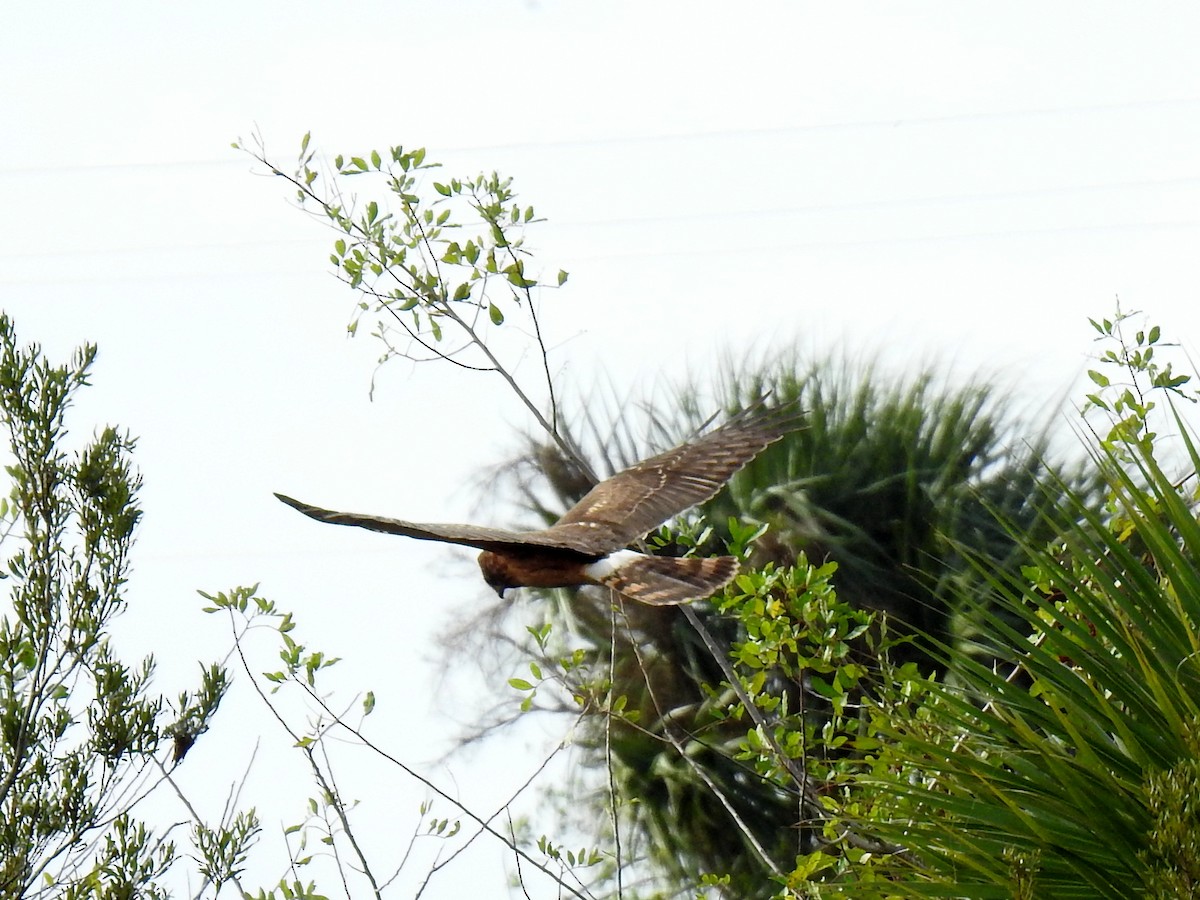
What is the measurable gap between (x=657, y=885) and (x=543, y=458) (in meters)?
2.17

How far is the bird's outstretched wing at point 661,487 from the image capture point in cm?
396

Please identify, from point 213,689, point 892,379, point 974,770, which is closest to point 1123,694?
point 974,770

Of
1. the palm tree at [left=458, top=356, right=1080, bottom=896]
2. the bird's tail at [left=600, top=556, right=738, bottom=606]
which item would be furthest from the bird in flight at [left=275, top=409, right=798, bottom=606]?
the palm tree at [left=458, top=356, right=1080, bottom=896]

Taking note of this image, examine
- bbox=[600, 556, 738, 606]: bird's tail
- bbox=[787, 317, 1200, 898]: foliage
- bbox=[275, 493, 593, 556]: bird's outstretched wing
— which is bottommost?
bbox=[787, 317, 1200, 898]: foliage

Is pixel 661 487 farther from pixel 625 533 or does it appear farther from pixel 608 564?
pixel 608 564

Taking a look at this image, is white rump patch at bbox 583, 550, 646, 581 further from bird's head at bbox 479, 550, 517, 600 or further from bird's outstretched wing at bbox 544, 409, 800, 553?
bird's head at bbox 479, 550, 517, 600

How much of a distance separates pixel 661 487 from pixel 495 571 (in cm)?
65

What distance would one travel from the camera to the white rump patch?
3.76 metres

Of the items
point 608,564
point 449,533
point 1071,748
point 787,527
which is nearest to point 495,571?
point 608,564

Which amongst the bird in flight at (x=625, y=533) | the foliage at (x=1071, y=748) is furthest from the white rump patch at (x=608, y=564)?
the foliage at (x=1071, y=748)

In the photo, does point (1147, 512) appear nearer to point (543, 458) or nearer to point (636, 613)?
point (636, 613)

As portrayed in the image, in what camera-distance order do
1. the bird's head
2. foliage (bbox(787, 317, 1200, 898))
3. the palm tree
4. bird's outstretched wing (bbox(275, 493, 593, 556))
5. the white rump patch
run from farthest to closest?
the palm tree → the bird's head → the white rump patch → bird's outstretched wing (bbox(275, 493, 593, 556)) → foliage (bbox(787, 317, 1200, 898))

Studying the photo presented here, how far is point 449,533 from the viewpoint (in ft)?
10.7

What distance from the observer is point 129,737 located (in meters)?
3.69
